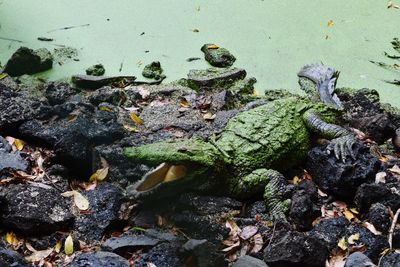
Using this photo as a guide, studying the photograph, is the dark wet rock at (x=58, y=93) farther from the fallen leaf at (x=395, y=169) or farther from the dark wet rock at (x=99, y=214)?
the fallen leaf at (x=395, y=169)

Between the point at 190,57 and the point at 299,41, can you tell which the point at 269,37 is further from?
the point at 190,57

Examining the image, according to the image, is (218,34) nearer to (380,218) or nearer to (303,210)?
(303,210)

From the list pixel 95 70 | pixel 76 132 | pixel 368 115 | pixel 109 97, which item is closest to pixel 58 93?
pixel 109 97

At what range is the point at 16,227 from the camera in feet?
9.36

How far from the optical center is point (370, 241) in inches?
115

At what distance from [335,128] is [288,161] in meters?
0.45

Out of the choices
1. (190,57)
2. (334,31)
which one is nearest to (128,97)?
(190,57)

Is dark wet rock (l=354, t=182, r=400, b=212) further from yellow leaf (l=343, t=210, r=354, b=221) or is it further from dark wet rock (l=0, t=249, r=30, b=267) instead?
dark wet rock (l=0, t=249, r=30, b=267)

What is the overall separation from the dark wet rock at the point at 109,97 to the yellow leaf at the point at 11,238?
1396mm

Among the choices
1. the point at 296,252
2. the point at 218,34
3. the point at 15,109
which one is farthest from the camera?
the point at 218,34

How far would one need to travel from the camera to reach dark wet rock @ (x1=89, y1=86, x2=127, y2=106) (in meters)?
4.03

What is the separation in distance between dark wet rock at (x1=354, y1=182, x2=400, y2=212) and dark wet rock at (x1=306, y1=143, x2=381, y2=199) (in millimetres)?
95

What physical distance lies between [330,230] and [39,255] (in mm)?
1595

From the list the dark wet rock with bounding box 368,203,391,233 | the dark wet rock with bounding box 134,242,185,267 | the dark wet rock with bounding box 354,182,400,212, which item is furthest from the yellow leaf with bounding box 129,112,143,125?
the dark wet rock with bounding box 368,203,391,233
